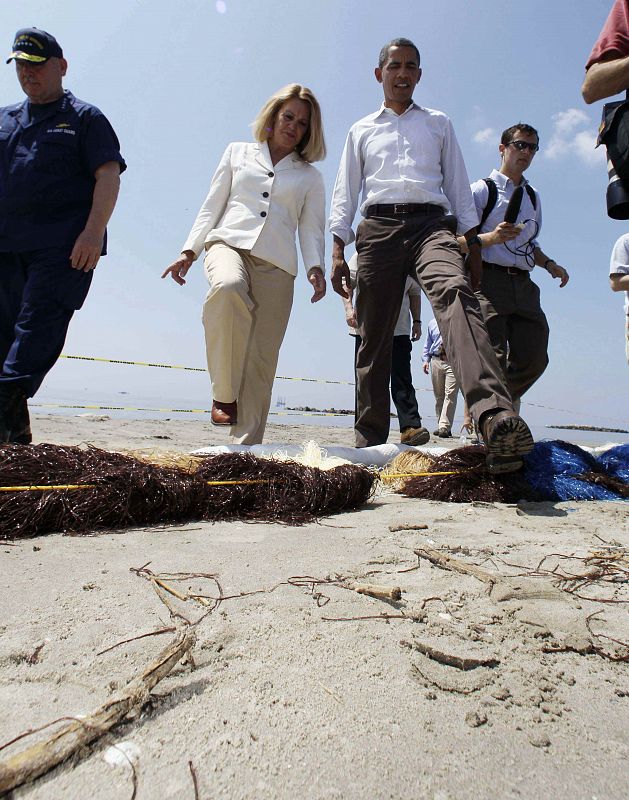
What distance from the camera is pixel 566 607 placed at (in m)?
1.28

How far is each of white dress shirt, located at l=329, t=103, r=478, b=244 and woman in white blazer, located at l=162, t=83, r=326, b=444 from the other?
311 millimetres

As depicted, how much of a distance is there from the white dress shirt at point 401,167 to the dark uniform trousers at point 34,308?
5.69 feet

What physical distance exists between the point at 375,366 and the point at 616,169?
1.95 m

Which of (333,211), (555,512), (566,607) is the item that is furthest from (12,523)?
(333,211)

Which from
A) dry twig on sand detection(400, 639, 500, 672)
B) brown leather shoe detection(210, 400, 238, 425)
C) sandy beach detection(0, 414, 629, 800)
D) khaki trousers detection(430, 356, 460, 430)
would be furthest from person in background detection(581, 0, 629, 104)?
khaki trousers detection(430, 356, 460, 430)

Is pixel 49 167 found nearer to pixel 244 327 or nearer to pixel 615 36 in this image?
pixel 244 327

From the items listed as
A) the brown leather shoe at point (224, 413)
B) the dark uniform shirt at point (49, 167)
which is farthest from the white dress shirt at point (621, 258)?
the dark uniform shirt at point (49, 167)

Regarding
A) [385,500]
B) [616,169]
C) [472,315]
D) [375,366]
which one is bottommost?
[385,500]

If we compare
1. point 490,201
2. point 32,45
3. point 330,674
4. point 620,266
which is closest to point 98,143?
point 32,45

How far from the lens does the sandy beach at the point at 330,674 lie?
0.76 m

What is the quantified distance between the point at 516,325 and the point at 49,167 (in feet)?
11.0

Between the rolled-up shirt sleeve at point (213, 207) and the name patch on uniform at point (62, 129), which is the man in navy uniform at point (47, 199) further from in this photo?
the rolled-up shirt sleeve at point (213, 207)

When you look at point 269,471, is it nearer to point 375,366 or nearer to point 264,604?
point 264,604

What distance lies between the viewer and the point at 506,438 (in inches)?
97.7
